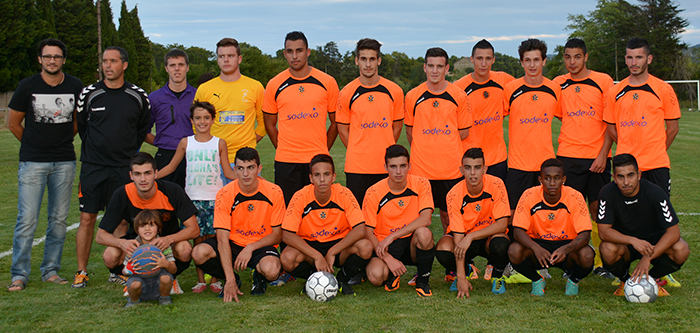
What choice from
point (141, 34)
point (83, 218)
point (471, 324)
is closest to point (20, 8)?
point (141, 34)

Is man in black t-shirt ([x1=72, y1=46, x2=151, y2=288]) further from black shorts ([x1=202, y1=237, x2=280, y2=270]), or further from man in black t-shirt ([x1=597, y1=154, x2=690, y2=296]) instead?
man in black t-shirt ([x1=597, y1=154, x2=690, y2=296])

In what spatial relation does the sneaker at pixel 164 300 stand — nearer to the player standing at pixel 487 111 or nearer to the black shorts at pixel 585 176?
the player standing at pixel 487 111

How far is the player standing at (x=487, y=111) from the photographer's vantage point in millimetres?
5297

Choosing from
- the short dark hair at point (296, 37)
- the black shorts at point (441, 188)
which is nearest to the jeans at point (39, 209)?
the short dark hair at point (296, 37)

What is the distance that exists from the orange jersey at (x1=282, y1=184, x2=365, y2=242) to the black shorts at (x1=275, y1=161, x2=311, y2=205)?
57 cm

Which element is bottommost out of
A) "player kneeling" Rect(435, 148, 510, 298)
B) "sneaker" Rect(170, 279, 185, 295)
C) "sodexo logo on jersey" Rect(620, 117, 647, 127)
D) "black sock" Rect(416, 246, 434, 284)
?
"sneaker" Rect(170, 279, 185, 295)

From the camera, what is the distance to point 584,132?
5098 millimetres

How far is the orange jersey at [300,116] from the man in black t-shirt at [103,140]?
129 cm

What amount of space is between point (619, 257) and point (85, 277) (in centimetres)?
425

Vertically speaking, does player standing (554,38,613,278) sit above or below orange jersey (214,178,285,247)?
above

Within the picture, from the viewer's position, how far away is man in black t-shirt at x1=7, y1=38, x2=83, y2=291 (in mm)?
4555

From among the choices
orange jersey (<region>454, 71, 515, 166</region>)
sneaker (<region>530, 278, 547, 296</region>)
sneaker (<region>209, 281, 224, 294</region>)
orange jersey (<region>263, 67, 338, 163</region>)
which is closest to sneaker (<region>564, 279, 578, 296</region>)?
sneaker (<region>530, 278, 547, 296</region>)

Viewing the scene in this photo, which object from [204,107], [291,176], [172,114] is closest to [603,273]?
[291,176]

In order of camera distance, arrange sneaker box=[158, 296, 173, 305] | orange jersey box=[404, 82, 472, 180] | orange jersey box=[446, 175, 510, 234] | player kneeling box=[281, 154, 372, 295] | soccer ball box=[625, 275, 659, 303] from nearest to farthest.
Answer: soccer ball box=[625, 275, 659, 303]
sneaker box=[158, 296, 173, 305]
player kneeling box=[281, 154, 372, 295]
orange jersey box=[446, 175, 510, 234]
orange jersey box=[404, 82, 472, 180]
